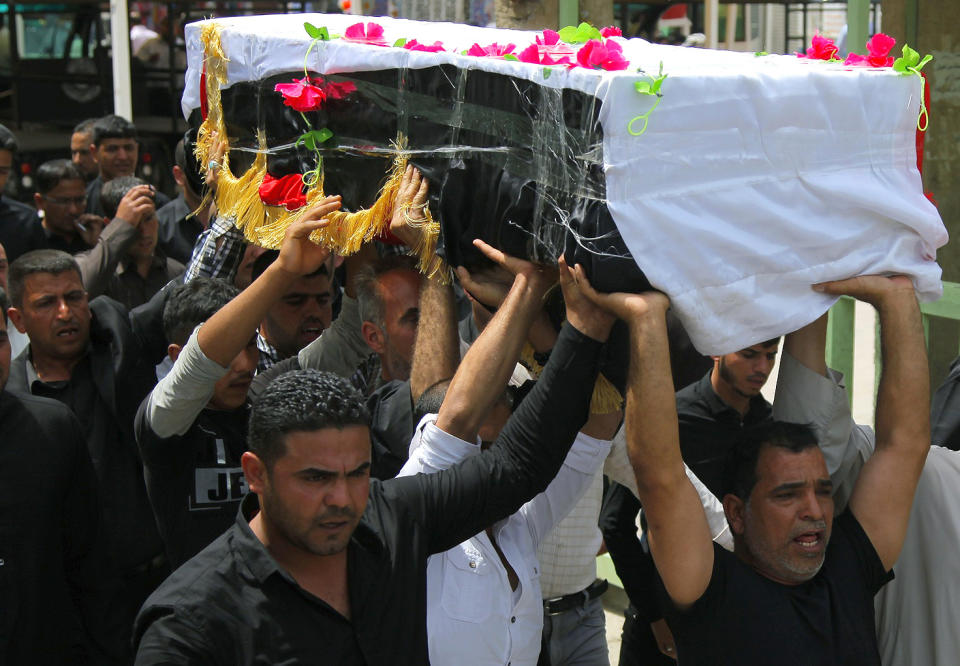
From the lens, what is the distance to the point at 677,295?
2.49 metres

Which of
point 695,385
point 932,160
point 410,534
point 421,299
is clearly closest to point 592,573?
point 695,385

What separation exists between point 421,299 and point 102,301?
157 cm

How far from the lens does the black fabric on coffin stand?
98.3 inches

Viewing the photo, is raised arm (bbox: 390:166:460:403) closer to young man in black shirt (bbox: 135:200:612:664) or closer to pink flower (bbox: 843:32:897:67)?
young man in black shirt (bbox: 135:200:612:664)

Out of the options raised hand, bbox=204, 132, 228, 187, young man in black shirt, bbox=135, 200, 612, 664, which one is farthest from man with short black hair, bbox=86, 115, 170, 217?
young man in black shirt, bbox=135, 200, 612, 664

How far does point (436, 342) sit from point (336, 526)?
0.94m

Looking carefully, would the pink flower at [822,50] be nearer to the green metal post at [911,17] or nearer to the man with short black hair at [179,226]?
the green metal post at [911,17]

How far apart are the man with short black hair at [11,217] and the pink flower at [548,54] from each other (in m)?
3.83

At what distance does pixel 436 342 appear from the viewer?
128 inches

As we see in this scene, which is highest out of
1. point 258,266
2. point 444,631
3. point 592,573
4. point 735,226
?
point 735,226

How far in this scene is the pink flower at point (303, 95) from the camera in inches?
126

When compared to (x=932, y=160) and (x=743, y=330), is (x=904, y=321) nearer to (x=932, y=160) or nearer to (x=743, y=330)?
(x=743, y=330)

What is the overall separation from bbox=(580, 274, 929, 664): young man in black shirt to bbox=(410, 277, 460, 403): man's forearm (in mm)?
734

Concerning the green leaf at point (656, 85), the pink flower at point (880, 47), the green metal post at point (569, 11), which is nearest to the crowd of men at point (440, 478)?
the green leaf at point (656, 85)
